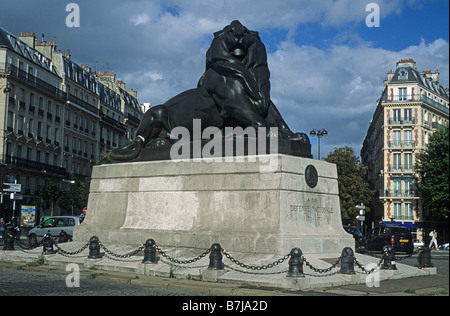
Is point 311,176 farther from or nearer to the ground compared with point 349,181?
nearer to the ground

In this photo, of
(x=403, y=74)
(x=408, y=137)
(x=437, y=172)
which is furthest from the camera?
(x=403, y=74)

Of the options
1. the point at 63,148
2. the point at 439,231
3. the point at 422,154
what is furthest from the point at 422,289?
the point at 439,231

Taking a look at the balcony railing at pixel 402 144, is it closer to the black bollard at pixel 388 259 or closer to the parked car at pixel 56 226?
the parked car at pixel 56 226

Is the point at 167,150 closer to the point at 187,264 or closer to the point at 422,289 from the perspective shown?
the point at 187,264

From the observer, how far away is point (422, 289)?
10.3 metres

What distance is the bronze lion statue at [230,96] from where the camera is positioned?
13.5 meters

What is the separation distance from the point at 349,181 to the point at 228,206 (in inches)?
1728

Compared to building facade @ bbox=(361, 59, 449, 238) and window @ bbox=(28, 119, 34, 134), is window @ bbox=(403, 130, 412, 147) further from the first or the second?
window @ bbox=(28, 119, 34, 134)

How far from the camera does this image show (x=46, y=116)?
59.5 meters

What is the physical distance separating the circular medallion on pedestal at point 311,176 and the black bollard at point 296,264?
3.16m

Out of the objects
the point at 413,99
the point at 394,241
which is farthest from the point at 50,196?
the point at 413,99

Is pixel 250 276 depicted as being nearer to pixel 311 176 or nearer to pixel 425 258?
pixel 311 176

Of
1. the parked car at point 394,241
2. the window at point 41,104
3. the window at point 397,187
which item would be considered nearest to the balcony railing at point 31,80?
the window at point 41,104
